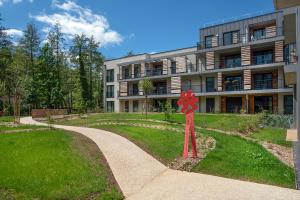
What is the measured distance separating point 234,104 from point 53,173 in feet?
92.9

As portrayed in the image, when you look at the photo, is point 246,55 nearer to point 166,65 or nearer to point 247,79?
point 247,79

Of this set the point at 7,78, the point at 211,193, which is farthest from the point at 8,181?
the point at 7,78

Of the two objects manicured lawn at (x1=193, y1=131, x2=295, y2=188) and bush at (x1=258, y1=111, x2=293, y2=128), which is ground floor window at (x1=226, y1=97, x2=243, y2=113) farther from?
manicured lawn at (x1=193, y1=131, x2=295, y2=188)

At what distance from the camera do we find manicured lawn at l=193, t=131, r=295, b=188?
28.0ft

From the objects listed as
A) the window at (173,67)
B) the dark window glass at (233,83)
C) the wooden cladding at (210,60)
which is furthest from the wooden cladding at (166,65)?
the dark window glass at (233,83)

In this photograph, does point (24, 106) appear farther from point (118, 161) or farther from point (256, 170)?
point (256, 170)

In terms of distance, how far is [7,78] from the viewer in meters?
46.5

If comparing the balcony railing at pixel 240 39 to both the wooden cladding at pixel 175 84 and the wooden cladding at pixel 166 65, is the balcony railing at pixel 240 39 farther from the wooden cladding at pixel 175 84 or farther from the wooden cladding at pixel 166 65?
the wooden cladding at pixel 166 65

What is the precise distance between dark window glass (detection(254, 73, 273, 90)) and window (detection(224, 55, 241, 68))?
2.65 metres

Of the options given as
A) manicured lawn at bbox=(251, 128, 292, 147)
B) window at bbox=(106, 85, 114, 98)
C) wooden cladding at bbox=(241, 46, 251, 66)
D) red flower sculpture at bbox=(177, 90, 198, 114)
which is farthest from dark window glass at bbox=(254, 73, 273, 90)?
window at bbox=(106, 85, 114, 98)

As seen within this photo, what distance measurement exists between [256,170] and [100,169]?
205 inches

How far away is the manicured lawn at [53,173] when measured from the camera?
7186 millimetres

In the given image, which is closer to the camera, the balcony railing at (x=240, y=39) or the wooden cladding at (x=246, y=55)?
the balcony railing at (x=240, y=39)

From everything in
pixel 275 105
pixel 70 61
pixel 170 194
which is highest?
pixel 70 61
